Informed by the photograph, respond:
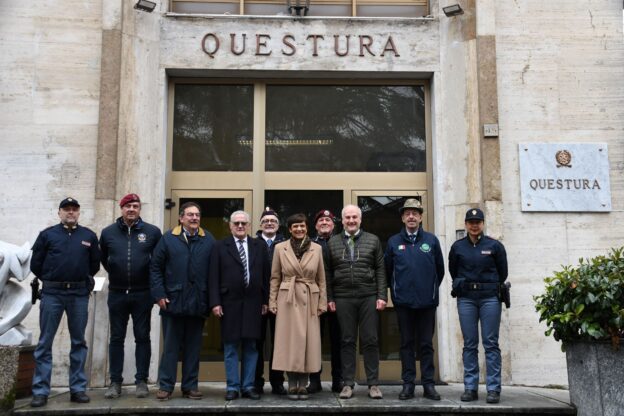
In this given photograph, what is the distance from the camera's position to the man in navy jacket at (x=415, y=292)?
20.5 ft

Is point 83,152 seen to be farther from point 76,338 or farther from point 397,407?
point 397,407

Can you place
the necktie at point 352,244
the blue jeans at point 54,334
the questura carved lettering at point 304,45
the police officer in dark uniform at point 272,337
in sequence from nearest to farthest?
the blue jeans at point 54,334
the necktie at point 352,244
the police officer in dark uniform at point 272,337
the questura carved lettering at point 304,45

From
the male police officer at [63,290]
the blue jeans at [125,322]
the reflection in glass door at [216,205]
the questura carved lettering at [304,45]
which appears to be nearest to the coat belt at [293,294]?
the blue jeans at [125,322]

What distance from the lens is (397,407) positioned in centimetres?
579

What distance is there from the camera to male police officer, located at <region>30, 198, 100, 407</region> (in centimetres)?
604

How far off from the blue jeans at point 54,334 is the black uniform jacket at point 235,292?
1271mm

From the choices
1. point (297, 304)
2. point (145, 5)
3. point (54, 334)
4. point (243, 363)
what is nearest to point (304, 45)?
point (145, 5)

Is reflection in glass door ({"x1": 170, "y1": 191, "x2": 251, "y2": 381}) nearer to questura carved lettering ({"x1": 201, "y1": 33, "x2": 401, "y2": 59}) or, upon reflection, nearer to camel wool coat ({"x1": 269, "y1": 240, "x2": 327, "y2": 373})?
questura carved lettering ({"x1": 201, "y1": 33, "x2": 401, "y2": 59})

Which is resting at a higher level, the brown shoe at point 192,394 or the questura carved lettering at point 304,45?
the questura carved lettering at point 304,45

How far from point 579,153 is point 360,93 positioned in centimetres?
297

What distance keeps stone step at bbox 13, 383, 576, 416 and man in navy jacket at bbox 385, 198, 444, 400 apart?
0.26 meters

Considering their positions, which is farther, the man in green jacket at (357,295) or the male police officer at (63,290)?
the man in green jacket at (357,295)

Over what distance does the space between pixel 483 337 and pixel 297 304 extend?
182 cm

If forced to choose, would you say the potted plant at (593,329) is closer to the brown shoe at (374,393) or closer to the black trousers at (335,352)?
the brown shoe at (374,393)
